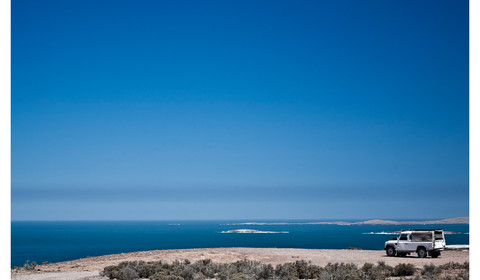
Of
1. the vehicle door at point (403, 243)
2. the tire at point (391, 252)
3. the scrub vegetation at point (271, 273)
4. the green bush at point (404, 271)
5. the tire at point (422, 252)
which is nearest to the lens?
the scrub vegetation at point (271, 273)

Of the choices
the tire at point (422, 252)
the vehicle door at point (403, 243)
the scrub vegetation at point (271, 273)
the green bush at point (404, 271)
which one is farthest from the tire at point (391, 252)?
the green bush at point (404, 271)

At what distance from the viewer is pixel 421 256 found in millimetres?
27328

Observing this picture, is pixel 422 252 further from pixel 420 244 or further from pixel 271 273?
pixel 271 273

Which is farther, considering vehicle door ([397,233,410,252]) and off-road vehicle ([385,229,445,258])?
vehicle door ([397,233,410,252])

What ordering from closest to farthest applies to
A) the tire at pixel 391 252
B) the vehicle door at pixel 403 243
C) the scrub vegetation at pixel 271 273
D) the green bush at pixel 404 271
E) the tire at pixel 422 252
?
the scrub vegetation at pixel 271 273 < the green bush at pixel 404 271 < the tire at pixel 422 252 < the vehicle door at pixel 403 243 < the tire at pixel 391 252

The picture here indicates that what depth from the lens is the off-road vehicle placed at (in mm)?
27266

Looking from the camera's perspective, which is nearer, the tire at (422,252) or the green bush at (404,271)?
the green bush at (404,271)

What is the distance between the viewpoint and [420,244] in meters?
27.5

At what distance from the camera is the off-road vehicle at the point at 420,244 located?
89.5 ft

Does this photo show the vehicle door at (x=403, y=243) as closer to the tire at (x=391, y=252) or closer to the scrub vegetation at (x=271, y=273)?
the tire at (x=391, y=252)

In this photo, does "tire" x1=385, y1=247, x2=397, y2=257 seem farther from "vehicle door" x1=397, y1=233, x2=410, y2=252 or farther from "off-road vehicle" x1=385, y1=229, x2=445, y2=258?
"vehicle door" x1=397, y1=233, x2=410, y2=252

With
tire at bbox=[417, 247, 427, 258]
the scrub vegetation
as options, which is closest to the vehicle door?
tire at bbox=[417, 247, 427, 258]
